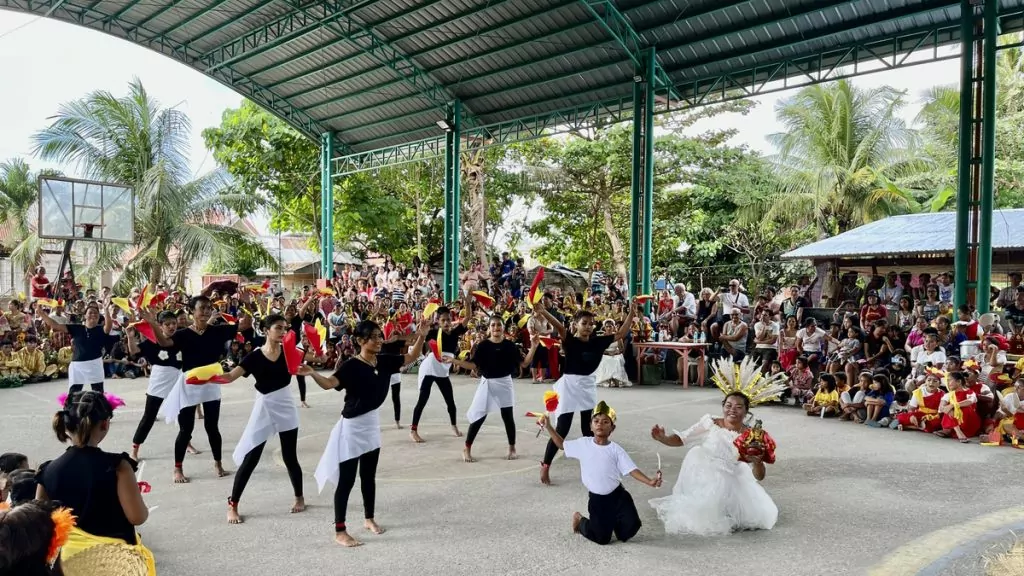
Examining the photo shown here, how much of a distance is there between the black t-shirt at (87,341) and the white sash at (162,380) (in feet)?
3.97

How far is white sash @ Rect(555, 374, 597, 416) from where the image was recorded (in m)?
7.16

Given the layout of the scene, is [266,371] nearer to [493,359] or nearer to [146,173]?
[493,359]

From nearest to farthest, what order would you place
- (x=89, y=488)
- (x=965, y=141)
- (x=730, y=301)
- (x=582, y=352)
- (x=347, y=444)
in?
(x=89, y=488), (x=347, y=444), (x=582, y=352), (x=965, y=141), (x=730, y=301)

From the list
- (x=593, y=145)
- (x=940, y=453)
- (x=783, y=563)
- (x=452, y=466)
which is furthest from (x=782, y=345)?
(x=593, y=145)

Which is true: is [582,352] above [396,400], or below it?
above

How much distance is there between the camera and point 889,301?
13.6 metres

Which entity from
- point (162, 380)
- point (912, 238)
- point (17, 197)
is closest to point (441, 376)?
point (162, 380)

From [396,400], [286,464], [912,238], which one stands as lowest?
[396,400]

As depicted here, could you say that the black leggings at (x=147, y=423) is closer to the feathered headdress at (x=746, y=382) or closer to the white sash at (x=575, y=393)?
the white sash at (x=575, y=393)

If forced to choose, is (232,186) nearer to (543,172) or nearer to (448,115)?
(448,115)

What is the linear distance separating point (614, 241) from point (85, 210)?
17.3 metres

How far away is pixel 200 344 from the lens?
687 centimetres

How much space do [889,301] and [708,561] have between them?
10.7 metres

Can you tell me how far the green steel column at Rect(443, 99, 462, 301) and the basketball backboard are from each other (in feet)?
27.4
